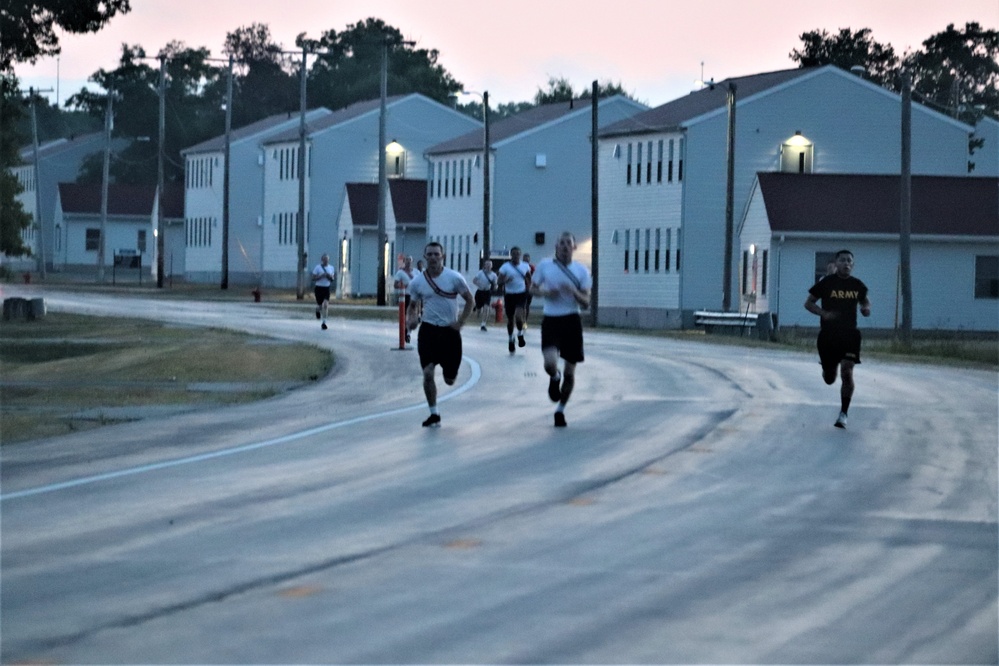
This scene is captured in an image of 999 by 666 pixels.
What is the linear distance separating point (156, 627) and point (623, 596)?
2.41 metres

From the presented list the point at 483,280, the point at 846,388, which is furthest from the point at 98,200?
the point at 846,388

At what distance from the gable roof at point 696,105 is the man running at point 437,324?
45189mm

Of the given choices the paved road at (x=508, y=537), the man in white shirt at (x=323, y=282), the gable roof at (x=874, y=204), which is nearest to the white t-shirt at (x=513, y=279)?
the man in white shirt at (x=323, y=282)

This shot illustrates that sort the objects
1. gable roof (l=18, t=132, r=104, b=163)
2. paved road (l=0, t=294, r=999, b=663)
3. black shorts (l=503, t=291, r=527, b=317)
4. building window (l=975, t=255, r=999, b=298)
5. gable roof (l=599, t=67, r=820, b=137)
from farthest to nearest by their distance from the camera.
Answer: gable roof (l=18, t=132, r=104, b=163)
gable roof (l=599, t=67, r=820, b=137)
building window (l=975, t=255, r=999, b=298)
black shorts (l=503, t=291, r=527, b=317)
paved road (l=0, t=294, r=999, b=663)

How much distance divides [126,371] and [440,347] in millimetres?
11888

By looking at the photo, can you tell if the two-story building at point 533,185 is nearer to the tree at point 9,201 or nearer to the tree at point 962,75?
the tree at point 9,201

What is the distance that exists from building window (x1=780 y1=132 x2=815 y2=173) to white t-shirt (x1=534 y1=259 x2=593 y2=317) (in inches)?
1807

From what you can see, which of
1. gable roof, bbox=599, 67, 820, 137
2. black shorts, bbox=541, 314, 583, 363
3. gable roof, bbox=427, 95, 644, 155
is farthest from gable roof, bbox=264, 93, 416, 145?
black shorts, bbox=541, 314, 583, 363

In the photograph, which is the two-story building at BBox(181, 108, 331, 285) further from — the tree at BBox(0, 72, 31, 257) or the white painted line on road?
the white painted line on road

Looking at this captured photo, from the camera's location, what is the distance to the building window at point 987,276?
2315 inches

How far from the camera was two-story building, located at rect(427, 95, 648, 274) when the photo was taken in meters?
76.9

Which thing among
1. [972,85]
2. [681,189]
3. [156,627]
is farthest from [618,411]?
[972,85]

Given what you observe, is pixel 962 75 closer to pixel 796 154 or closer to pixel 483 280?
pixel 796 154

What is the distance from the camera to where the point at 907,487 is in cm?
1483
